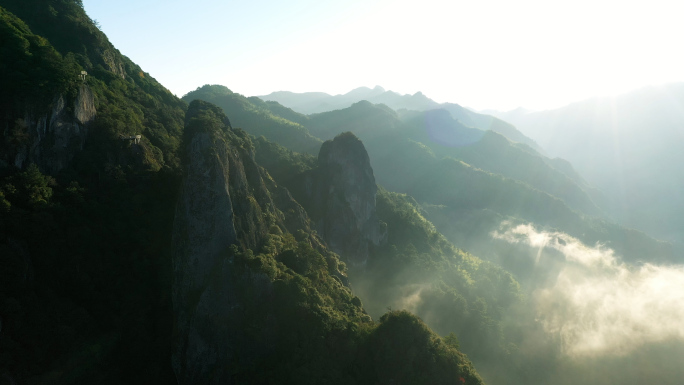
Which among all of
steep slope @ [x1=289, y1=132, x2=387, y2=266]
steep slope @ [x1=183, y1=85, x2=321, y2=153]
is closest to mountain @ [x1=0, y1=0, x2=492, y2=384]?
steep slope @ [x1=289, y1=132, x2=387, y2=266]

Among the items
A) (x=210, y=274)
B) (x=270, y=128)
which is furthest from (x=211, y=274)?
(x=270, y=128)

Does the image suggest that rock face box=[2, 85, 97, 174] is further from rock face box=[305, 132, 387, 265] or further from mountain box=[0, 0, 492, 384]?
rock face box=[305, 132, 387, 265]

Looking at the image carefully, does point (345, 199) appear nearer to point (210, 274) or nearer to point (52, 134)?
point (210, 274)

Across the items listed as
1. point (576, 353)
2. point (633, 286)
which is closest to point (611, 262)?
point (633, 286)

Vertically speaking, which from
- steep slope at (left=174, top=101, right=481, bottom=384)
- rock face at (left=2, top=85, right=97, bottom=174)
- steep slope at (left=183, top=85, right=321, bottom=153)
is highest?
steep slope at (left=183, top=85, right=321, bottom=153)

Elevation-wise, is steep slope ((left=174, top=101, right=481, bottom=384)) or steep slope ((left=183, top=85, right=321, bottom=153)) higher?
steep slope ((left=183, top=85, right=321, bottom=153))

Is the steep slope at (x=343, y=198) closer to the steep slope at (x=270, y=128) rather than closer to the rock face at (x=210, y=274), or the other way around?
the rock face at (x=210, y=274)
